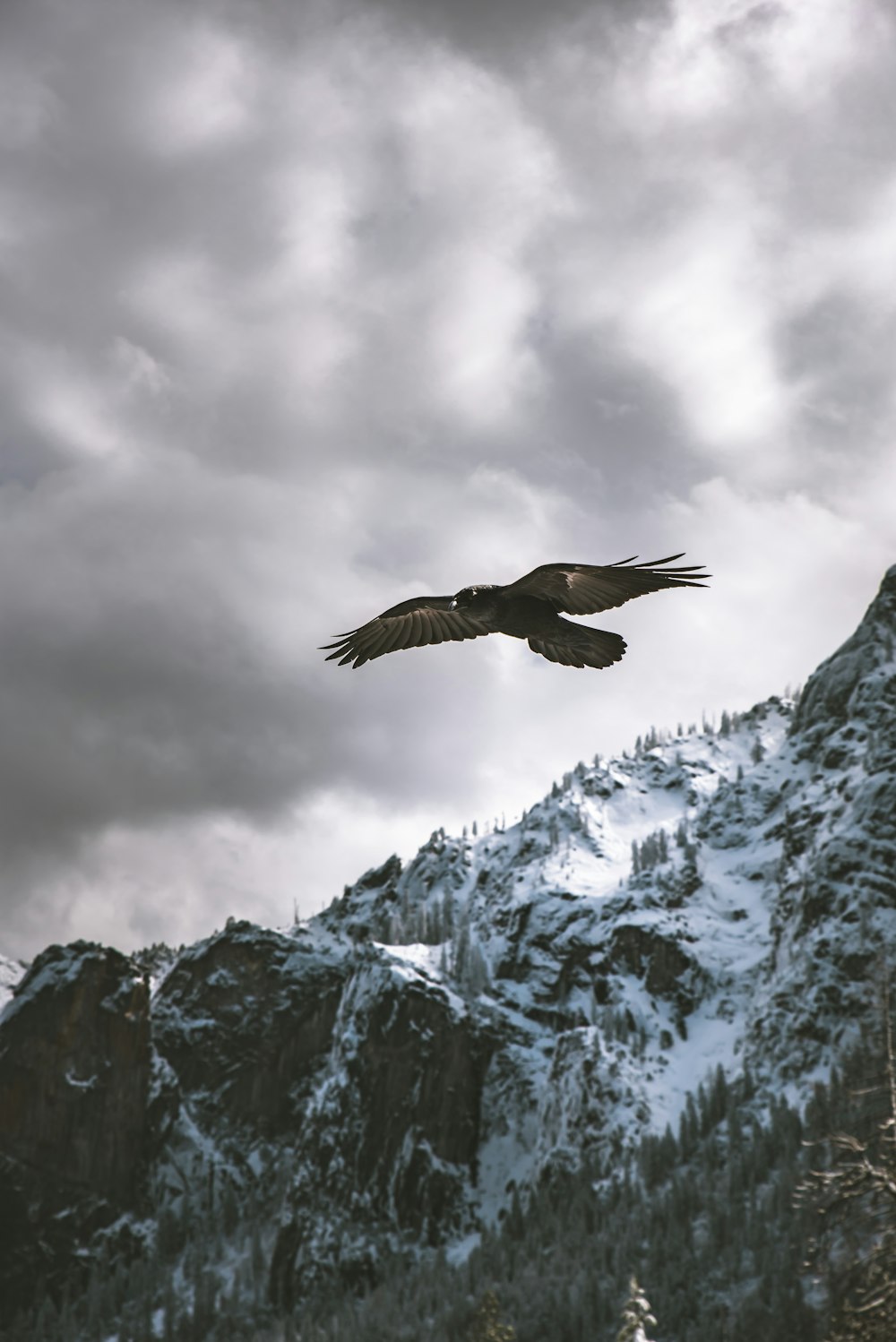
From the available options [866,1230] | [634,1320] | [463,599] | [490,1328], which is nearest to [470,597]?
[463,599]

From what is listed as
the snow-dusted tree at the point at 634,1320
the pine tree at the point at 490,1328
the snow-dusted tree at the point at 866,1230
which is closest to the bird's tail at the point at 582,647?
the snow-dusted tree at the point at 866,1230

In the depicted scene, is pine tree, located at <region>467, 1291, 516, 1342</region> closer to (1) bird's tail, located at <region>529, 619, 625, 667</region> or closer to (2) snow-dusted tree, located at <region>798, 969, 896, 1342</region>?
(2) snow-dusted tree, located at <region>798, 969, 896, 1342</region>

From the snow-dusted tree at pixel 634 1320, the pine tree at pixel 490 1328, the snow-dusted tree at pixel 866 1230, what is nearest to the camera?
the snow-dusted tree at pixel 866 1230

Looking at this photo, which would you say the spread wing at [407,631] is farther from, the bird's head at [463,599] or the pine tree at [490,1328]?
the pine tree at [490,1328]

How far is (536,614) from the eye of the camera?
512 inches

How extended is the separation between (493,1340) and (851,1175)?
53951mm

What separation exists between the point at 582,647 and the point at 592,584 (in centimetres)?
82

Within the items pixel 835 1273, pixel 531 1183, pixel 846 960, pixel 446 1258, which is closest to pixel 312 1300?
pixel 446 1258

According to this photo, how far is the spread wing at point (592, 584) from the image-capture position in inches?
460

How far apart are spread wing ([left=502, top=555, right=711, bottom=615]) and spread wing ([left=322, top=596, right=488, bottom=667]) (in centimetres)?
100

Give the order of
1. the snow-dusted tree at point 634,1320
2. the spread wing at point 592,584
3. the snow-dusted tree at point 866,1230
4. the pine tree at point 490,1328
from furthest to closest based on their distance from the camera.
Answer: the pine tree at point 490,1328
the snow-dusted tree at point 634,1320
the snow-dusted tree at point 866,1230
the spread wing at point 592,584

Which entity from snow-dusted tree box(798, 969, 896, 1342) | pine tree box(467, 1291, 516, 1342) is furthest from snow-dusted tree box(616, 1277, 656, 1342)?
snow-dusted tree box(798, 969, 896, 1342)

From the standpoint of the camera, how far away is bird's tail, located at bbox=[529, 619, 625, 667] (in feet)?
42.6

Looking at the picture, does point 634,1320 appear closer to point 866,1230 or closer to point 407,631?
point 866,1230
